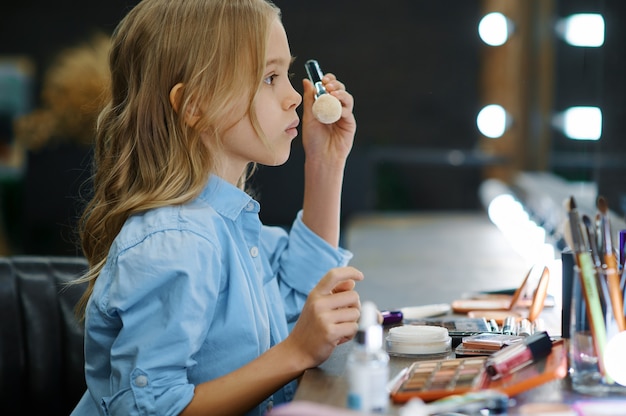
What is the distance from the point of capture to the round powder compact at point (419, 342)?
108 cm

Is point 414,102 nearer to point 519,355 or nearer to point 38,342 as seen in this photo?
point 38,342

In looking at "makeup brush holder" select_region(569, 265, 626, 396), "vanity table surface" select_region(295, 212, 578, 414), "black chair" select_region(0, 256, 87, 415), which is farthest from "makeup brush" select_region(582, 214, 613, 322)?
"black chair" select_region(0, 256, 87, 415)

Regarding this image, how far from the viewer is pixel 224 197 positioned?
1.16m

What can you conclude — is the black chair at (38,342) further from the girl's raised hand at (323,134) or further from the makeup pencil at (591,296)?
the makeup pencil at (591,296)

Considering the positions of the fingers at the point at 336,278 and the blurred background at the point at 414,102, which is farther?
the blurred background at the point at 414,102

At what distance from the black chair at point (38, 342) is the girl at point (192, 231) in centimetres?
25

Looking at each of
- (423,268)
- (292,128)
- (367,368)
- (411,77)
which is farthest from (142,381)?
(411,77)

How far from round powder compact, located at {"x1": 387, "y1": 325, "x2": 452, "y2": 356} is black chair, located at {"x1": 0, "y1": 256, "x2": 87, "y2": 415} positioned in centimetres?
64

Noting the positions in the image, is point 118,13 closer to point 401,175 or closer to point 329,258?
point 401,175

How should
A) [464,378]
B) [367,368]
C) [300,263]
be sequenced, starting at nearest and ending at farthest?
[367,368], [464,378], [300,263]

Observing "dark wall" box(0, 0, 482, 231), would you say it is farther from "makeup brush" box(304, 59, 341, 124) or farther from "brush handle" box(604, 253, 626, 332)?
"brush handle" box(604, 253, 626, 332)

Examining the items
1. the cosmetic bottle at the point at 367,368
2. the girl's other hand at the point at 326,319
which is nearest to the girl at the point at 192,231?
the girl's other hand at the point at 326,319

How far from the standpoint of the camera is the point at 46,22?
7031 mm

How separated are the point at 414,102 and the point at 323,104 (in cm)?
A: 555
